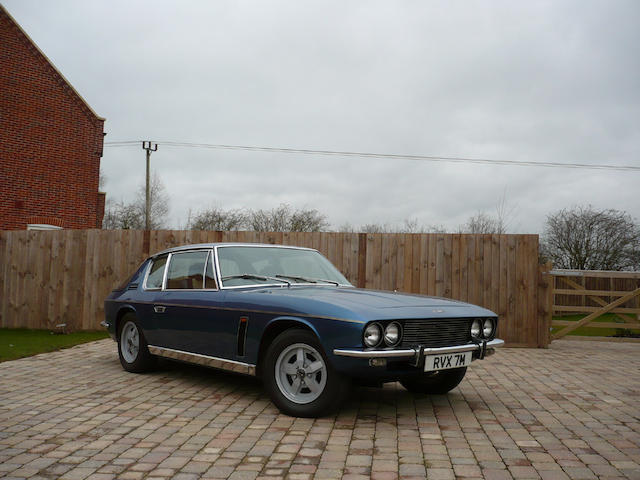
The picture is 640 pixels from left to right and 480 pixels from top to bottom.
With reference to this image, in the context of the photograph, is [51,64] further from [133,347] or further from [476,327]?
[476,327]

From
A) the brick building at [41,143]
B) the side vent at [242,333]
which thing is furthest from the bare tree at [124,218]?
the side vent at [242,333]

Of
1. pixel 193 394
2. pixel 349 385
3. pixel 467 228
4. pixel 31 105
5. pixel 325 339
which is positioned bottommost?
pixel 193 394

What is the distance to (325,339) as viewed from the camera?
4.26 meters

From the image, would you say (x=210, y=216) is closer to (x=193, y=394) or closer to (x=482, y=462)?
(x=193, y=394)

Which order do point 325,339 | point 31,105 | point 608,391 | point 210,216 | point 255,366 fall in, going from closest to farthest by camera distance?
point 325,339, point 255,366, point 608,391, point 31,105, point 210,216

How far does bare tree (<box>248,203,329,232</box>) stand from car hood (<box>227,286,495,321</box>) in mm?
29099

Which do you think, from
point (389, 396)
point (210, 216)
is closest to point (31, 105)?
point (389, 396)

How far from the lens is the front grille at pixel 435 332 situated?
4.30 m

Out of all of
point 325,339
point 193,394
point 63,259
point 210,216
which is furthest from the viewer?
point 210,216

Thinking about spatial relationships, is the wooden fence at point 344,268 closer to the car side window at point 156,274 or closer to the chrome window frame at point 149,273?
the chrome window frame at point 149,273

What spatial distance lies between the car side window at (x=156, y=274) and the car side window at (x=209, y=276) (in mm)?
904

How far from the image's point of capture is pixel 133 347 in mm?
6539

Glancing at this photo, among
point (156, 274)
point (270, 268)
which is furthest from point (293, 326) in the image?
point (156, 274)

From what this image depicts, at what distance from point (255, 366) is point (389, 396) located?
1503 millimetres
